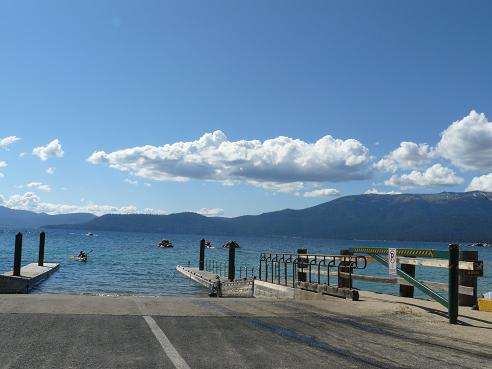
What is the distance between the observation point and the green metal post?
10469mm

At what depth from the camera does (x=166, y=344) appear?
7.51 meters

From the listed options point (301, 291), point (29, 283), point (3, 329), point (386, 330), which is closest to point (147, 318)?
point (3, 329)

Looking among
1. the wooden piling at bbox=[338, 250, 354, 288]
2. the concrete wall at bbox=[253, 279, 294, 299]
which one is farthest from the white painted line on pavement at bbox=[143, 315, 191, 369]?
the concrete wall at bbox=[253, 279, 294, 299]

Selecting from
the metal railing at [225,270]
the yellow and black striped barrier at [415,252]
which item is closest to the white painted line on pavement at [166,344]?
the yellow and black striped barrier at [415,252]

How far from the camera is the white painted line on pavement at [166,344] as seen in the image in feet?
21.1

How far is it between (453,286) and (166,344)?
6.20m

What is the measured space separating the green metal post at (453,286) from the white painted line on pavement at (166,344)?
5.92 metres

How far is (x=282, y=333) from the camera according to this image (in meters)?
8.80

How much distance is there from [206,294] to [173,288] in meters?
4.28

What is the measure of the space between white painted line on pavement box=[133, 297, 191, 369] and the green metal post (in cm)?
592

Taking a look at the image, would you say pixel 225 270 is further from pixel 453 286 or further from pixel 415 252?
pixel 453 286

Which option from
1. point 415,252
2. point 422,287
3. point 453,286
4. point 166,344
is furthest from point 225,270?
point 166,344

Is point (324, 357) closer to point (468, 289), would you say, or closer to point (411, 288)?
point (468, 289)

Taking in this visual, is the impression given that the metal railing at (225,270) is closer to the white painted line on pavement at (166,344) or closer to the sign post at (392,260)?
the sign post at (392,260)
